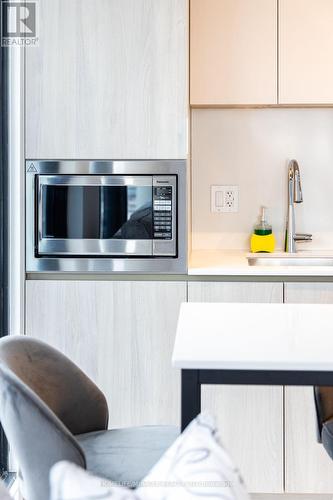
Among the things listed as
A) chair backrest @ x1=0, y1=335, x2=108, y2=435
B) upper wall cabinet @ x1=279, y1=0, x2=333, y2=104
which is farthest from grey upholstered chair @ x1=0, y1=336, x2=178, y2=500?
upper wall cabinet @ x1=279, y1=0, x2=333, y2=104

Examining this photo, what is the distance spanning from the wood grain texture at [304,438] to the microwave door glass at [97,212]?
2.02 feet

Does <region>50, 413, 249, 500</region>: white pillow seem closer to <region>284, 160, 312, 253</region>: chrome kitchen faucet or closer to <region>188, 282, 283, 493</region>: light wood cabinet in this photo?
<region>188, 282, 283, 493</region>: light wood cabinet

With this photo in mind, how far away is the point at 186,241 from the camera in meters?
2.67

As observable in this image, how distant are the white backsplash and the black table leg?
1.91 meters

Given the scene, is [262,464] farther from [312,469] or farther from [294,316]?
[294,316]

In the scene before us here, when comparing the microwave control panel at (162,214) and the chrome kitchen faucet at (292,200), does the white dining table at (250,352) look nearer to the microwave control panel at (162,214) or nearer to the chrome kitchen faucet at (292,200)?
the microwave control panel at (162,214)

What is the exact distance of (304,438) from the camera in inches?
104

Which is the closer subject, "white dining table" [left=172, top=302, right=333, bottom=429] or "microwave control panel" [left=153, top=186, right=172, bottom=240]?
"white dining table" [left=172, top=302, right=333, bottom=429]

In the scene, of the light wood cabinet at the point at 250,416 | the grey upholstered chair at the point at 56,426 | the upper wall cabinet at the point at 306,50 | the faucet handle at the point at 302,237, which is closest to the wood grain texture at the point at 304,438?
the light wood cabinet at the point at 250,416

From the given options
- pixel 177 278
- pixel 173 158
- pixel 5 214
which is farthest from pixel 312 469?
pixel 5 214

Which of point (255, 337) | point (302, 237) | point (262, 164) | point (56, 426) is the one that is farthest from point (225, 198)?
point (56, 426)

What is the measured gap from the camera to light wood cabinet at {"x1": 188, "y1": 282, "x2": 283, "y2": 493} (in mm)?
2646

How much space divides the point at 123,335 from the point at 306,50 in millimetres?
1436

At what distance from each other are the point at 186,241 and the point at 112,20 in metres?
0.88
